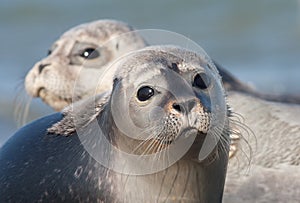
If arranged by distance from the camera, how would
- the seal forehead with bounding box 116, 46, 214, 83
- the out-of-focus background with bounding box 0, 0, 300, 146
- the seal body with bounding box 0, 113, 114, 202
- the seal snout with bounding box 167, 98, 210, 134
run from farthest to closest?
the out-of-focus background with bounding box 0, 0, 300, 146 → the seal body with bounding box 0, 113, 114, 202 → the seal forehead with bounding box 116, 46, 214, 83 → the seal snout with bounding box 167, 98, 210, 134

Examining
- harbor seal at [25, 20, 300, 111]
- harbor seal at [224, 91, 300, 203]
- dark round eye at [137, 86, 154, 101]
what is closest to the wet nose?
dark round eye at [137, 86, 154, 101]

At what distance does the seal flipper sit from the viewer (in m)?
4.93

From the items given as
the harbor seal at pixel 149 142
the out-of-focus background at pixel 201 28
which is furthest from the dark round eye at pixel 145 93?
the out-of-focus background at pixel 201 28

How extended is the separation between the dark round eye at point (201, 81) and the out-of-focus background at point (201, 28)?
668cm

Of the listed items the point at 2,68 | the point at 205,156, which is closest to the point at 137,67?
the point at 205,156

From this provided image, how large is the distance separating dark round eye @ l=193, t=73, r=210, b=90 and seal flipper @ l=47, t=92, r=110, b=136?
1.70ft

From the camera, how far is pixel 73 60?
790 cm

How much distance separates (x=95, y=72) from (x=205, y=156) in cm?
316

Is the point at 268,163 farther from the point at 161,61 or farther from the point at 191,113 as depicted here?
the point at 191,113

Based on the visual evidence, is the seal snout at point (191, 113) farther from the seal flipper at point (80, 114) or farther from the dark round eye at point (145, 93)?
the seal flipper at point (80, 114)

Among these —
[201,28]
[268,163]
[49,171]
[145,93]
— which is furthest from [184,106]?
[201,28]

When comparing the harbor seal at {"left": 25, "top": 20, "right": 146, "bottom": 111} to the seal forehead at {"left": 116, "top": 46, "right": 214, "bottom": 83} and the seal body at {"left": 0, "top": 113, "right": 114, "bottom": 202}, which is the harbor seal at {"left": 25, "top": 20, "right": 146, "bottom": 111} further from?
the seal forehead at {"left": 116, "top": 46, "right": 214, "bottom": 83}

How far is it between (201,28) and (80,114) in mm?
10748

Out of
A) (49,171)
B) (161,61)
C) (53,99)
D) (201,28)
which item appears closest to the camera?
(161,61)
